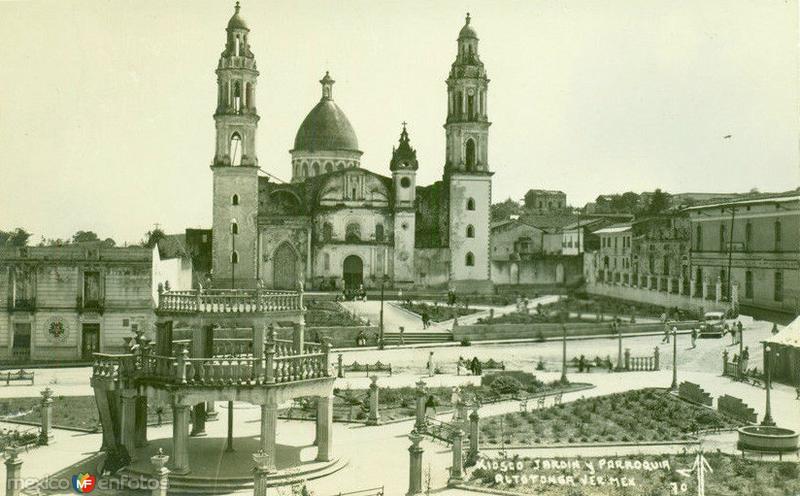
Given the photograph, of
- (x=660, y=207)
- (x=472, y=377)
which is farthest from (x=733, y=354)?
(x=660, y=207)

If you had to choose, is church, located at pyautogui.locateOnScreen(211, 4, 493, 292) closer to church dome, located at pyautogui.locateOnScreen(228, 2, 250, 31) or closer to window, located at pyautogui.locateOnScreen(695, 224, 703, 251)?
church dome, located at pyautogui.locateOnScreen(228, 2, 250, 31)

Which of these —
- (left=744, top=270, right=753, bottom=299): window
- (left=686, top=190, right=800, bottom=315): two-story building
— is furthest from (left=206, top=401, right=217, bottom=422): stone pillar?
(left=744, top=270, right=753, bottom=299): window

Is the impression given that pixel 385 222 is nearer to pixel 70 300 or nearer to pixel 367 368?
pixel 70 300

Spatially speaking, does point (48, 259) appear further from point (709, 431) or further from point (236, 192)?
point (709, 431)

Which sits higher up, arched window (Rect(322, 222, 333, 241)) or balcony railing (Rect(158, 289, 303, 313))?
arched window (Rect(322, 222, 333, 241))

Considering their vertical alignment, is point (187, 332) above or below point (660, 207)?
below

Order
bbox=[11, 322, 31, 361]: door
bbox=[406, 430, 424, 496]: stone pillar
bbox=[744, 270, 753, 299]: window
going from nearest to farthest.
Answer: bbox=[406, 430, 424, 496]: stone pillar, bbox=[11, 322, 31, 361]: door, bbox=[744, 270, 753, 299]: window

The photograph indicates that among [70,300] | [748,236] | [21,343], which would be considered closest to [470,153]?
[748,236]
